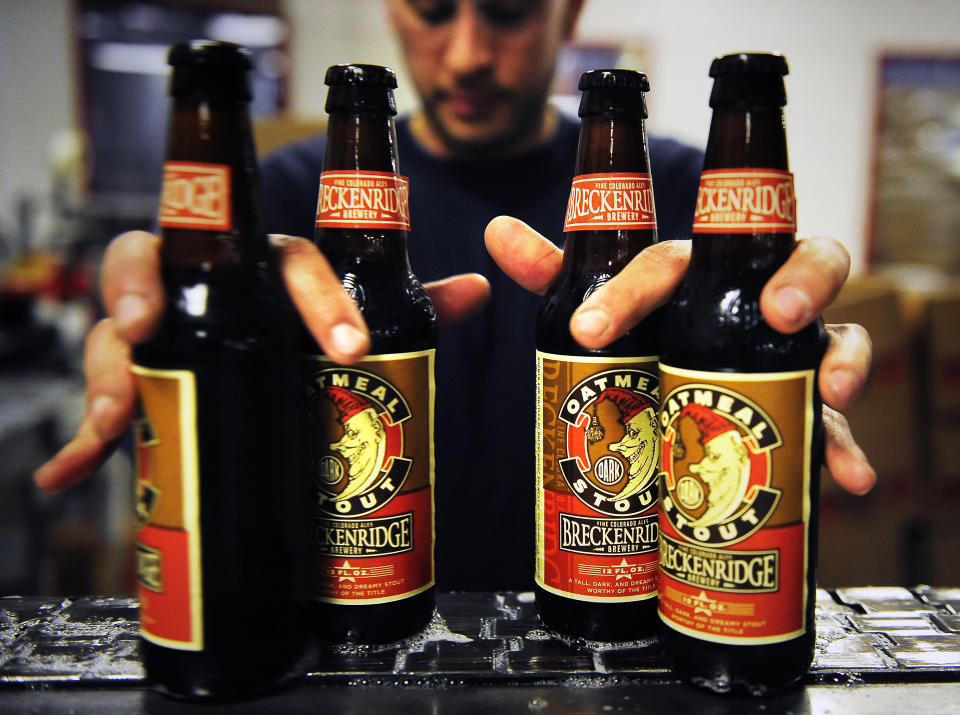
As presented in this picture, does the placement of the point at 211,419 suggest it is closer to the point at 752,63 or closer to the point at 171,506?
the point at 171,506

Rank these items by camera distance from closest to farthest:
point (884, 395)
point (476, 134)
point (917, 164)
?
point (476, 134) → point (884, 395) → point (917, 164)

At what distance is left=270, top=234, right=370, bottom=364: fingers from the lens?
639 mm

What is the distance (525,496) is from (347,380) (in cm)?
63

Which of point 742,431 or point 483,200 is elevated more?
point 483,200

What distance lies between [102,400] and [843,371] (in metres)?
0.62

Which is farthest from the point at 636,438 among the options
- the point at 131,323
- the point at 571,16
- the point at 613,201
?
the point at 571,16

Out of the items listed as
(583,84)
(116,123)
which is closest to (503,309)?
(583,84)

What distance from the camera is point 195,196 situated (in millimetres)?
625

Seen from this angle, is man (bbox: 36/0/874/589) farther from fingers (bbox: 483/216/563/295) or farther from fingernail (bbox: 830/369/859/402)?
fingernail (bbox: 830/369/859/402)

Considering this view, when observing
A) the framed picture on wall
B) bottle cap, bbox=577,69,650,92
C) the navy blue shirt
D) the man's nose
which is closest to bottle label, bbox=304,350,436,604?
bottle cap, bbox=577,69,650,92

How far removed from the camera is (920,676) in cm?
66

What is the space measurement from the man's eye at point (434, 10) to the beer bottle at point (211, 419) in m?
0.61

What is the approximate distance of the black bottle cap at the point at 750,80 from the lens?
0.65m

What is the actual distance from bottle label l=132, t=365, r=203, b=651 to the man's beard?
30.5 inches
